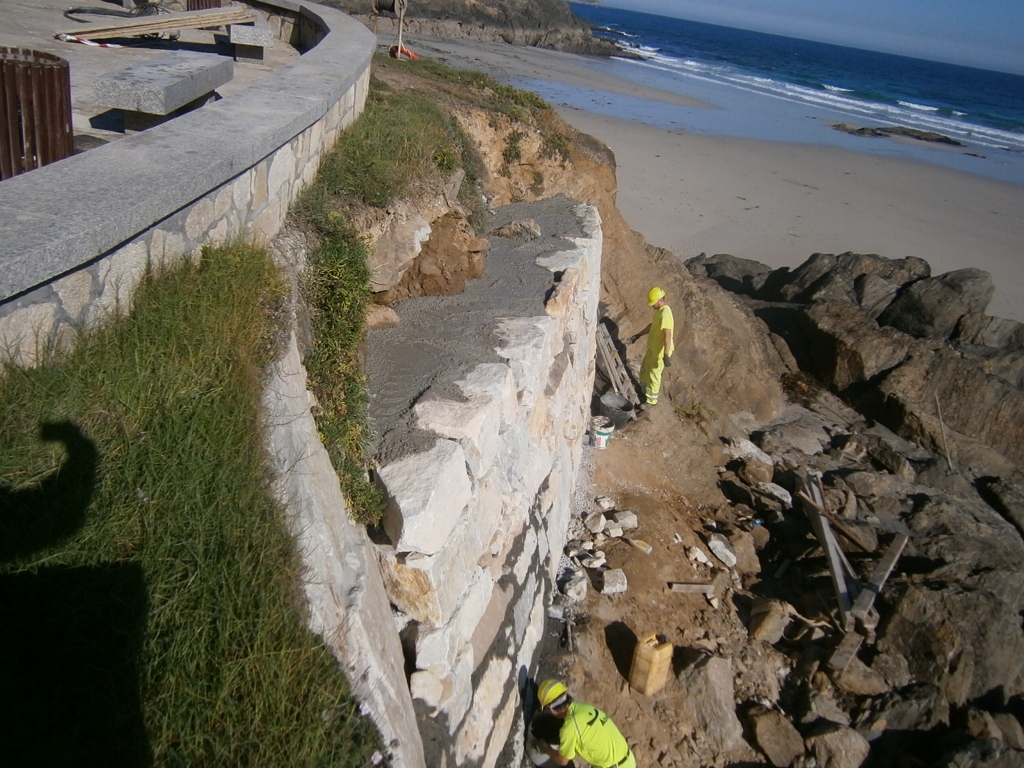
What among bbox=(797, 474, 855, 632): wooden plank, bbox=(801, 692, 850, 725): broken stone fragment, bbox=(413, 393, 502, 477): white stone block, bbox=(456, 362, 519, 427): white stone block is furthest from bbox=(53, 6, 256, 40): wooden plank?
bbox=(801, 692, 850, 725): broken stone fragment

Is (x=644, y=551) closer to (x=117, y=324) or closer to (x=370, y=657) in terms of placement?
(x=370, y=657)

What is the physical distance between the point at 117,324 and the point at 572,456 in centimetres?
539

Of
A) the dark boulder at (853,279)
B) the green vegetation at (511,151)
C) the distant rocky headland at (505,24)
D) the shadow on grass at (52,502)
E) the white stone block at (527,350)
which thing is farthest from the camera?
the distant rocky headland at (505,24)

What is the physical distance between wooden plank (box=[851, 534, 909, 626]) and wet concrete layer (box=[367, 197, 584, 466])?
428cm

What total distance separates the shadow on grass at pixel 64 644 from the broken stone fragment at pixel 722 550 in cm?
656

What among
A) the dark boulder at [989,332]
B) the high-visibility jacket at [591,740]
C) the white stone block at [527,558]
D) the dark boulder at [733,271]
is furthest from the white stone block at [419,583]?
the dark boulder at [733,271]

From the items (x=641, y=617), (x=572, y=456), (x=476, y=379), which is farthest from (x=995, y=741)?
(x=476, y=379)

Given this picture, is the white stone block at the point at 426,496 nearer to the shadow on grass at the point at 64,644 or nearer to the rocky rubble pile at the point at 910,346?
the shadow on grass at the point at 64,644

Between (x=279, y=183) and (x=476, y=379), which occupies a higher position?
(x=279, y=183)

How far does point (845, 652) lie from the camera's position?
6.89m

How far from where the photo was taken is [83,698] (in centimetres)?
233

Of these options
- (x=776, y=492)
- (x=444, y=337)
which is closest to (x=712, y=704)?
(x=444, y=337)

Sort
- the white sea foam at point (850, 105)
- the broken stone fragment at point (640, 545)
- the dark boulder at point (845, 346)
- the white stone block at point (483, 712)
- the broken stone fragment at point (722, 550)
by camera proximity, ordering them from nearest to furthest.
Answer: the white stone block at point (483, 712) < the broken stone fragment at point (640, 545) < the broken stone fragment at point (722, 550) < the dark boulder at point (845, 346) < the white sea foam at point (850, 105)

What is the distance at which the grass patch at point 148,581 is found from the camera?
2352 mm
